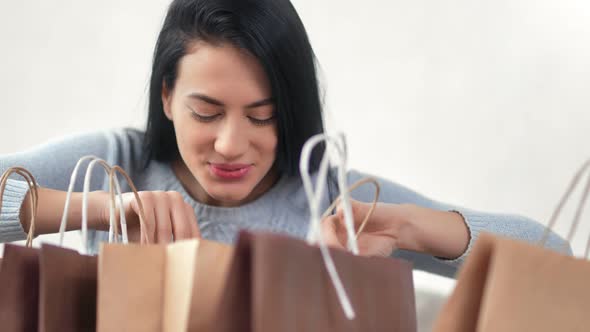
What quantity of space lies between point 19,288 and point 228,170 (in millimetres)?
380

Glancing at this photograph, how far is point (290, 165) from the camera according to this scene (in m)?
0.78

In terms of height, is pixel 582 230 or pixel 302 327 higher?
pixel 302 327

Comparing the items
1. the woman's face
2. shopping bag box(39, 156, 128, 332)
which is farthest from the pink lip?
shopping bag box(39, 156, 128, 332)

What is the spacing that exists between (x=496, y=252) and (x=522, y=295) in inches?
0.8

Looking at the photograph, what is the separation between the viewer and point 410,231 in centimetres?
64

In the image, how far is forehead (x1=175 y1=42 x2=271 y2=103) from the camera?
0.62 meters

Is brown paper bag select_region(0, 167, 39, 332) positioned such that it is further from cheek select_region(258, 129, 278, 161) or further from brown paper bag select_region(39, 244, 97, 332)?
cheek select_region(258, 129, 278, 161)

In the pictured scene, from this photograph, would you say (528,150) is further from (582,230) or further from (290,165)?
(290,165)

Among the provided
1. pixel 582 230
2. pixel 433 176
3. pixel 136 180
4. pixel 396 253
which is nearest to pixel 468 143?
pixel 433 176

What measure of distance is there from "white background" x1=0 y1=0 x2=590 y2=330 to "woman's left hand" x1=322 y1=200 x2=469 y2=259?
→ 462 mm

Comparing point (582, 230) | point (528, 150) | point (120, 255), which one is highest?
point (120, 255)

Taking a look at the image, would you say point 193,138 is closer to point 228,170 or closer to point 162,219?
point 228,170

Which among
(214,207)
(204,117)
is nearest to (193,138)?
(204,117)

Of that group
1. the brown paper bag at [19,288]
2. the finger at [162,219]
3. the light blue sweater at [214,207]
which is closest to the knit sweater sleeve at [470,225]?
the light blue sweater at [214,207]
